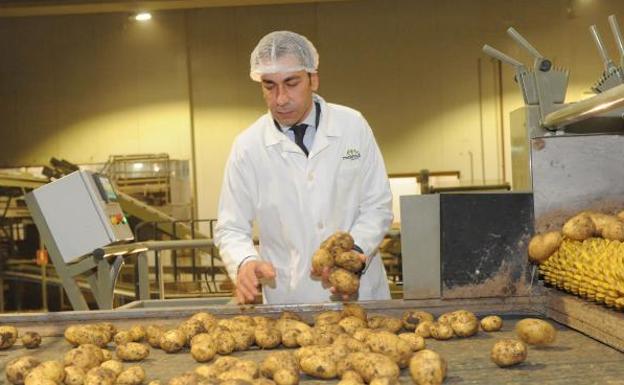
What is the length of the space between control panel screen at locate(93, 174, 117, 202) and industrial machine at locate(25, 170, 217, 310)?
4 centimetres

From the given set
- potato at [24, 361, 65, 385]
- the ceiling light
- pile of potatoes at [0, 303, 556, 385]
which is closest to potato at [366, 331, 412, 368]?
pile of potatoes at [0, 303, 556, 385]

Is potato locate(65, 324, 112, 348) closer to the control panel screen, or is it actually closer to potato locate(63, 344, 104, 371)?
potato locate(63, 344, 104, 371)

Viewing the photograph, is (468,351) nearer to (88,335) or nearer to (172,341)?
(172,341)

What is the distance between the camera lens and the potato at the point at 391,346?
1565 millimetres

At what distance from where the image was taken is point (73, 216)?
3.53m

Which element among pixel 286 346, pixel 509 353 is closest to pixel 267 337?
pixel 286 346

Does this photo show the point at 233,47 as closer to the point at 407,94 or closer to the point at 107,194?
the point at 407,94

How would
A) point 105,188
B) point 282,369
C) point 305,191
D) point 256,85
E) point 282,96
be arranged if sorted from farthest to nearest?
point 256,85
point 105,188
point 305,191
point 282,96
point 282,369

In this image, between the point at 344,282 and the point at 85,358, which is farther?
the point at 344,282

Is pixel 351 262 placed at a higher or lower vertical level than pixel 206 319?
higher

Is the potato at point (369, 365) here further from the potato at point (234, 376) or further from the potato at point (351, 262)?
the potato at point (351, 262)

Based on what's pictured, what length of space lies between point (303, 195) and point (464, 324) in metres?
1.16

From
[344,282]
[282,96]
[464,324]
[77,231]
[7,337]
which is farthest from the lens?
[77,231]

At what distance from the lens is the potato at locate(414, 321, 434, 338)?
1822 mm
